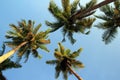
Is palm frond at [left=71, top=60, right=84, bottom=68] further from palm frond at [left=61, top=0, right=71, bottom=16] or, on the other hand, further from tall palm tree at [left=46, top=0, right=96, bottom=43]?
palm frond at [left=61, top=0, right=71, bottom=16]

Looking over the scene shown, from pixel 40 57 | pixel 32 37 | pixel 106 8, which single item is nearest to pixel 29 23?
pixel 32 37

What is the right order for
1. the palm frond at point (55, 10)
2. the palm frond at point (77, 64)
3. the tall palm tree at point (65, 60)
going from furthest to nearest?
1. the tall palm tree at point (65, 60)
2. the palm frond at point (77, 64)
3. the palm frond at point (55, 10)

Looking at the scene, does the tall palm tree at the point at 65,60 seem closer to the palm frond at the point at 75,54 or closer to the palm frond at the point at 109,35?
the palm frond at the point at 75,54

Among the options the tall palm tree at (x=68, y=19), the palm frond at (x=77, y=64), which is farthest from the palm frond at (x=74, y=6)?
the palm frond at (x=77, y=64)

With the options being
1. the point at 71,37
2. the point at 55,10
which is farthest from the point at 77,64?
the point at 55,10

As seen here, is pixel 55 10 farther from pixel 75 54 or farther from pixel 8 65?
pixel 8 65
